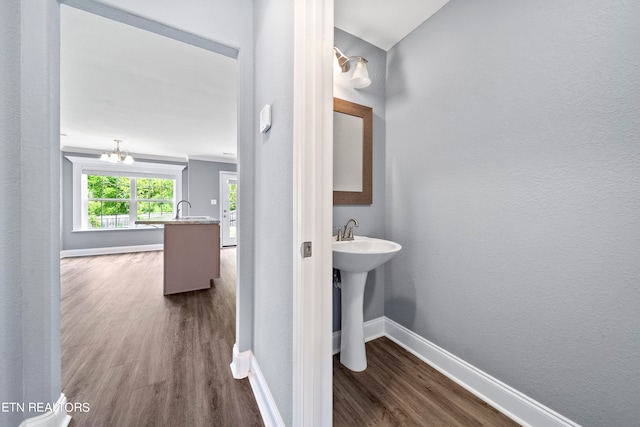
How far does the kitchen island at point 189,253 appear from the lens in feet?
9.23

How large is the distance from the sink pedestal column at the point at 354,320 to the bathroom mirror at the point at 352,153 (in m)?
0.57

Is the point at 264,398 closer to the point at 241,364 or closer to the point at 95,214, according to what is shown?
the point at 241,364

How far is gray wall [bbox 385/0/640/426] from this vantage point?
894 millimetres

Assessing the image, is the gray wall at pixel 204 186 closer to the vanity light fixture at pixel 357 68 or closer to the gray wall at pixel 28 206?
the gray wall at pixel 28 206

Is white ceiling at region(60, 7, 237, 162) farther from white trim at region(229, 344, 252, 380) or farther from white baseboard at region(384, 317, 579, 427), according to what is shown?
white baseboard at region(384, 317, 579, 427)

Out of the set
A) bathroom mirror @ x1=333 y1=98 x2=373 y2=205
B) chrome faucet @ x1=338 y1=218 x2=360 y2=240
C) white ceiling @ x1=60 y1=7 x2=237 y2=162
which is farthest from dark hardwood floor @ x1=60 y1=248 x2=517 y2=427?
white ceiling @ x1=60 y1=7 x2=237 y2=162

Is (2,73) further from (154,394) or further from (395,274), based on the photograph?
(395,274)

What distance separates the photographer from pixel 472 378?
1325 mm

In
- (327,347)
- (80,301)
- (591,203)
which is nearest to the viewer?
(327,347)

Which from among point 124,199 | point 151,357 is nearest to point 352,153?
point 151,357

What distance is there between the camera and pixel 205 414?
1155mm

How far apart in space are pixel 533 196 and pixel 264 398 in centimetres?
167

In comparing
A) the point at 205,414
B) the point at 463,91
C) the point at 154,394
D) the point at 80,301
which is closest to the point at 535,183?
the point at 463,91

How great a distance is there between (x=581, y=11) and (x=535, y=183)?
73 centimetres
